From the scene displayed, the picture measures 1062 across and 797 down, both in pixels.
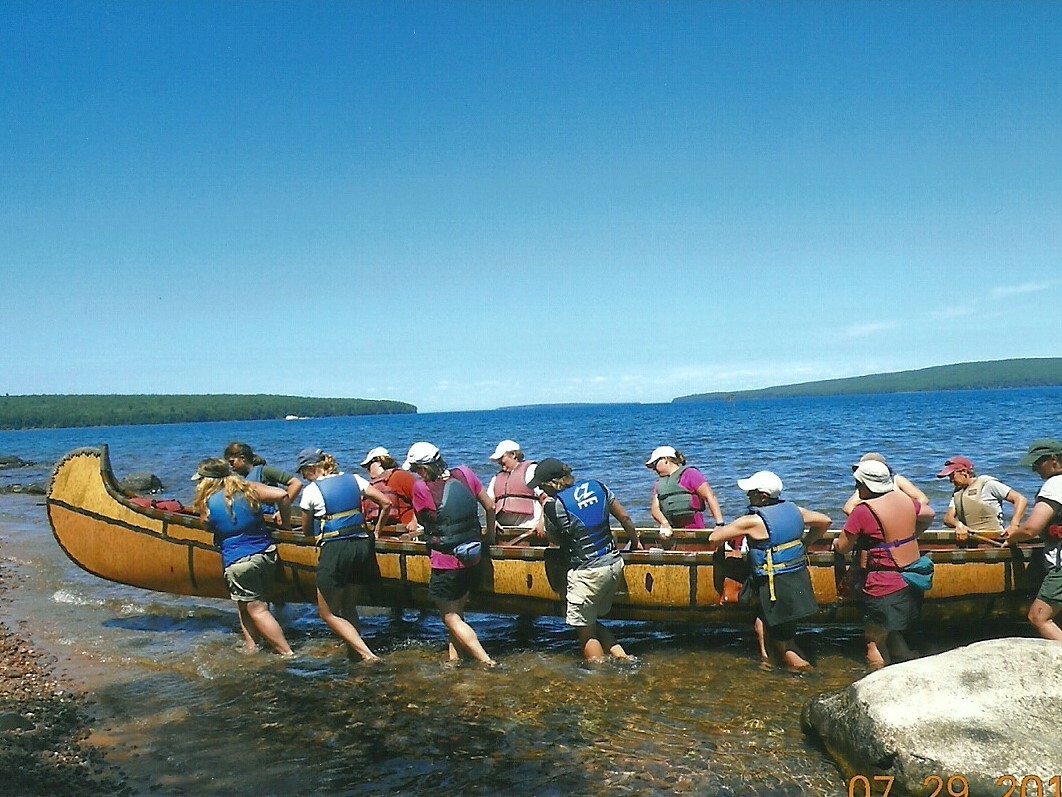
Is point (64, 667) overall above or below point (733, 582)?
below

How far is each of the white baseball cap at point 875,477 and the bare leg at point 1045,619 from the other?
6.13ft

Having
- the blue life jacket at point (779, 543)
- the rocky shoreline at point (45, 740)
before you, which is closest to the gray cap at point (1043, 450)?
the blue life jacket at point (779, 543)

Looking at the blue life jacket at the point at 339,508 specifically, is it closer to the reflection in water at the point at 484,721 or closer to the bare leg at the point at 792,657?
the reflection in water at the point at 484,721

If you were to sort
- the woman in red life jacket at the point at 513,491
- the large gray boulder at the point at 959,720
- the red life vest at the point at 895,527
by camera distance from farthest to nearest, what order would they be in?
the woman in red life jacket at the point at 513,491 < the red life vest at the point at 895,527 < the large gray boulder at the point at 959,720

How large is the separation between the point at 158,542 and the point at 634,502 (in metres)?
14.0

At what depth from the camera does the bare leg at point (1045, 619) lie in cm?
696

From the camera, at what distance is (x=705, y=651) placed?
8.32 metres

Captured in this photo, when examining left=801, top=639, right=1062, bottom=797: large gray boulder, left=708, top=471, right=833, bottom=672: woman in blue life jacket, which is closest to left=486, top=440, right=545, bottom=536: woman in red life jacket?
left=708, top=471, right=833, bottom=672: woman in blue life jacket

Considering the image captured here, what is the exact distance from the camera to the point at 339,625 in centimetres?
823

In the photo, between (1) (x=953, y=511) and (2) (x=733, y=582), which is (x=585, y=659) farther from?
(1) (x=953, y=511)

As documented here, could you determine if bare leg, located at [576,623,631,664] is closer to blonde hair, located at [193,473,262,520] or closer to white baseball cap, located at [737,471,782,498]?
white baseball cap, located at [737,471,782,498]

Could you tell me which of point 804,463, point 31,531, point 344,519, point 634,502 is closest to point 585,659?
point 344,519

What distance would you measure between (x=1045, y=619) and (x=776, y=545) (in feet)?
8.23
